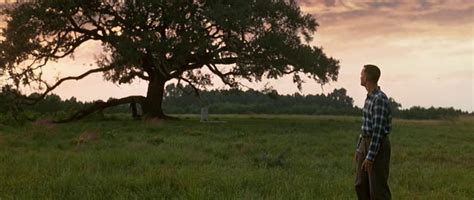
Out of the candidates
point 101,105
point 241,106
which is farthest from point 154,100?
point 241,106

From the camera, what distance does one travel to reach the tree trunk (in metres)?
33.9

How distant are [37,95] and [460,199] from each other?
100ft

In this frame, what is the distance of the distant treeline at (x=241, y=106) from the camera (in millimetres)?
35625

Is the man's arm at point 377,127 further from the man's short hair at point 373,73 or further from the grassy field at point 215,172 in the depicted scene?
the grassy field at point 215,172

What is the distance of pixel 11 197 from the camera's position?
26.0 feet

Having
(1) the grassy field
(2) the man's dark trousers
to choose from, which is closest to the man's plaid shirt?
(2) the man's dark trousers

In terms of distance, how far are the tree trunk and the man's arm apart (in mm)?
27766

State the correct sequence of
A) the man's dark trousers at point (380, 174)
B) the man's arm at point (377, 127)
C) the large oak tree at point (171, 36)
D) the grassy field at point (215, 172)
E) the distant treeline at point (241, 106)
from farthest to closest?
the distant treeline at point (241, 106), the large oak tree at point (171, 36), the grassy field at point (215, 172), the man's dark trousers at point (380, 174), the man's arm at point (377, 127)

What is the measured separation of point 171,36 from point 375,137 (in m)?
23.7

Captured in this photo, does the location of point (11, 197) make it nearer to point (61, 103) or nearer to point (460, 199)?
point (460, 199)

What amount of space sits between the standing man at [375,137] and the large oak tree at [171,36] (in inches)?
854

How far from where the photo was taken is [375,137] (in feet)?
22.0

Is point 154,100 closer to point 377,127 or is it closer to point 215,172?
point 215,172

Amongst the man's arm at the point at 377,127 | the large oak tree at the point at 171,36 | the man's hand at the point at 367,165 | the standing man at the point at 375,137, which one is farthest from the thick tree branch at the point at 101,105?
the man's arm at the point at 377,127
